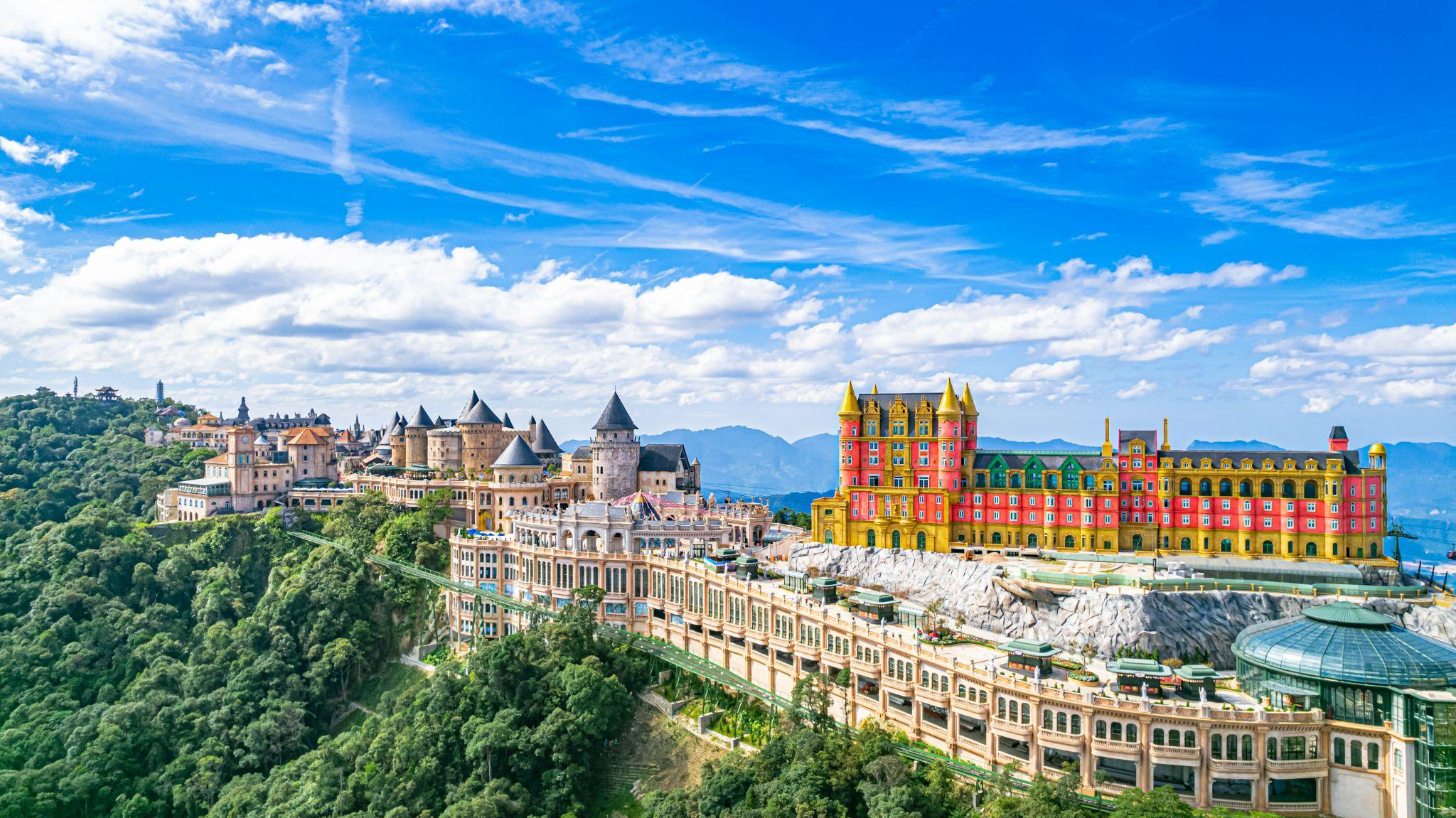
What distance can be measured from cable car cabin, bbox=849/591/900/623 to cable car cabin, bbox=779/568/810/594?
6.67 meters

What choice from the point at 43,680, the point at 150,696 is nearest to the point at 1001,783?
the point at 150,696

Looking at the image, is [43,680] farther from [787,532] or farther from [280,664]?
[787,532]

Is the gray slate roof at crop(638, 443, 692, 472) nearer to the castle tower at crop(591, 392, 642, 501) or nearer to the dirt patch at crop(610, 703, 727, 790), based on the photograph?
the castle tower at crop(591, 392, 642, 501)

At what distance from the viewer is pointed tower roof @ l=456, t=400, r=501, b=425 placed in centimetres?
14788

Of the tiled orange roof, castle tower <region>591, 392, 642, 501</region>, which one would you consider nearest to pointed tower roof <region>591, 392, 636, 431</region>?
castle tower <region>591, 392, 642, 501</region>

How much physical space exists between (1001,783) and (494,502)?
85.4 metres

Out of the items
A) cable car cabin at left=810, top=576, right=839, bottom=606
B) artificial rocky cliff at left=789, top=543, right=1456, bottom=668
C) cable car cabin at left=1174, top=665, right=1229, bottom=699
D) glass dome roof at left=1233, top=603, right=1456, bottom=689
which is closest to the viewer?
glass dome roof at left=1233, top=603, right=1456, bottom=689

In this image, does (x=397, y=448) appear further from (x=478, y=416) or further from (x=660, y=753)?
(x=660, y=753)

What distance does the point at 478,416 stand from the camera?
148500 millimetres

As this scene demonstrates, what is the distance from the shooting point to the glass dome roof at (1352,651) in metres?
51.8

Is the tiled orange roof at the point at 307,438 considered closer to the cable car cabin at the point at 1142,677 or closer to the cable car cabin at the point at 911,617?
the cable car cabin at the point at 911,617

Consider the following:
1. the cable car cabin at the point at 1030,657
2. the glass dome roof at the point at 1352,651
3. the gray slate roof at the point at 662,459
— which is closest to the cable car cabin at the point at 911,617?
the cable car cabin at the point at 1030,657

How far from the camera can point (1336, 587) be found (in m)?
72.4

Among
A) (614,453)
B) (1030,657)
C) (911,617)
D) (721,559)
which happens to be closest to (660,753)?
(721,559)
